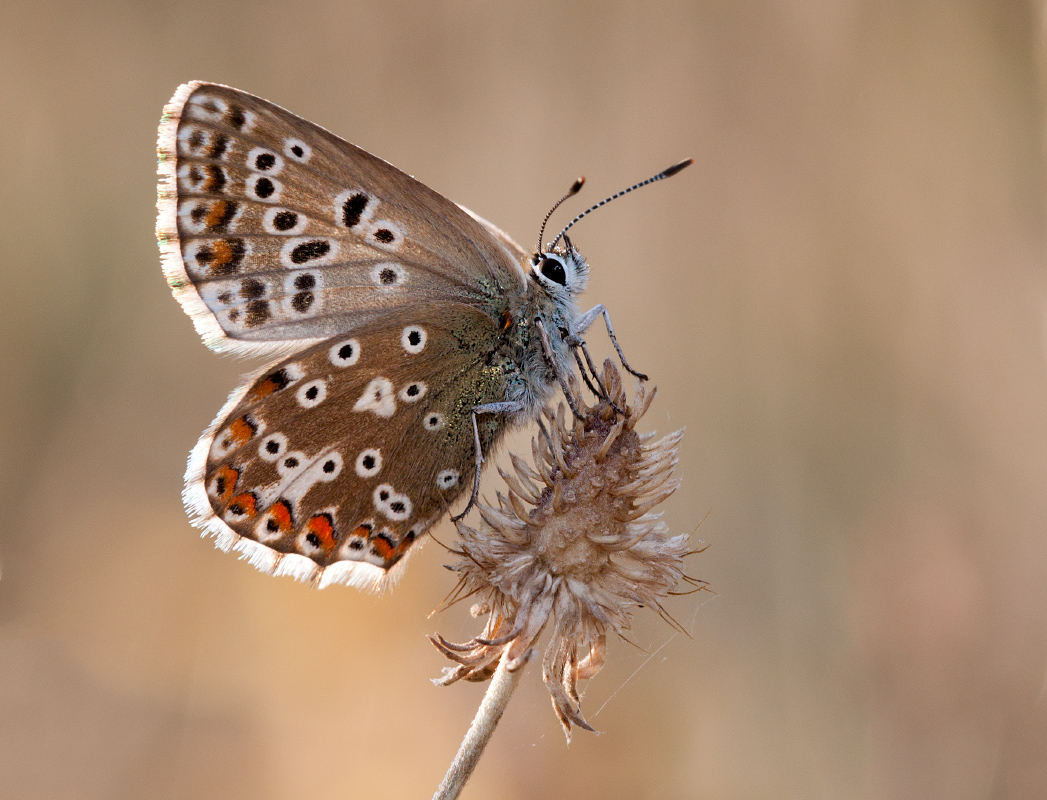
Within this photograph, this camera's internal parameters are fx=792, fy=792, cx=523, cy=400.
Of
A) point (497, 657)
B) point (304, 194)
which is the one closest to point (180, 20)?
point (304, 194)

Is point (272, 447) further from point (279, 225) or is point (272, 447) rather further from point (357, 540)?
point (279, 225)

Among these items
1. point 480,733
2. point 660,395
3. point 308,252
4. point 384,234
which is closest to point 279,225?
point 308,252

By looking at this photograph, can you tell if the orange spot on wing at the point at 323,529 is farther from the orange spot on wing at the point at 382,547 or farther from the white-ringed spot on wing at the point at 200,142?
the white-ringed spot on wing at the point at 200,142

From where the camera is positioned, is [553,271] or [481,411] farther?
[553,271]

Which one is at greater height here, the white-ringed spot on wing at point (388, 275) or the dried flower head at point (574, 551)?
the white-ringed spot on wing at point (388, 275)

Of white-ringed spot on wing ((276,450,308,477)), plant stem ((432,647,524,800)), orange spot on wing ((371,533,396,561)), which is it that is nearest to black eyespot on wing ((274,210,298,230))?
white-ringed spot on wing ((276,450,308,477))

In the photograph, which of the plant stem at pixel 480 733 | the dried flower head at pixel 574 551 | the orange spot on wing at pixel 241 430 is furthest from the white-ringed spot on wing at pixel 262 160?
the plant stem at pixel 480 733

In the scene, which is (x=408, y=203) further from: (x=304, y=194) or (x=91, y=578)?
(x=91, y=578)

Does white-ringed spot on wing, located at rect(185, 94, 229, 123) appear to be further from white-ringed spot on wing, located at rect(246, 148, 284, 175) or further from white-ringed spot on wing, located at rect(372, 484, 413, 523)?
white-ringed spot on wing, located at rect(372, 484, 413, 523)

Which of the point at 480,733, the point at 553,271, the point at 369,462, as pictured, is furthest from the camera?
the point at 553,271
